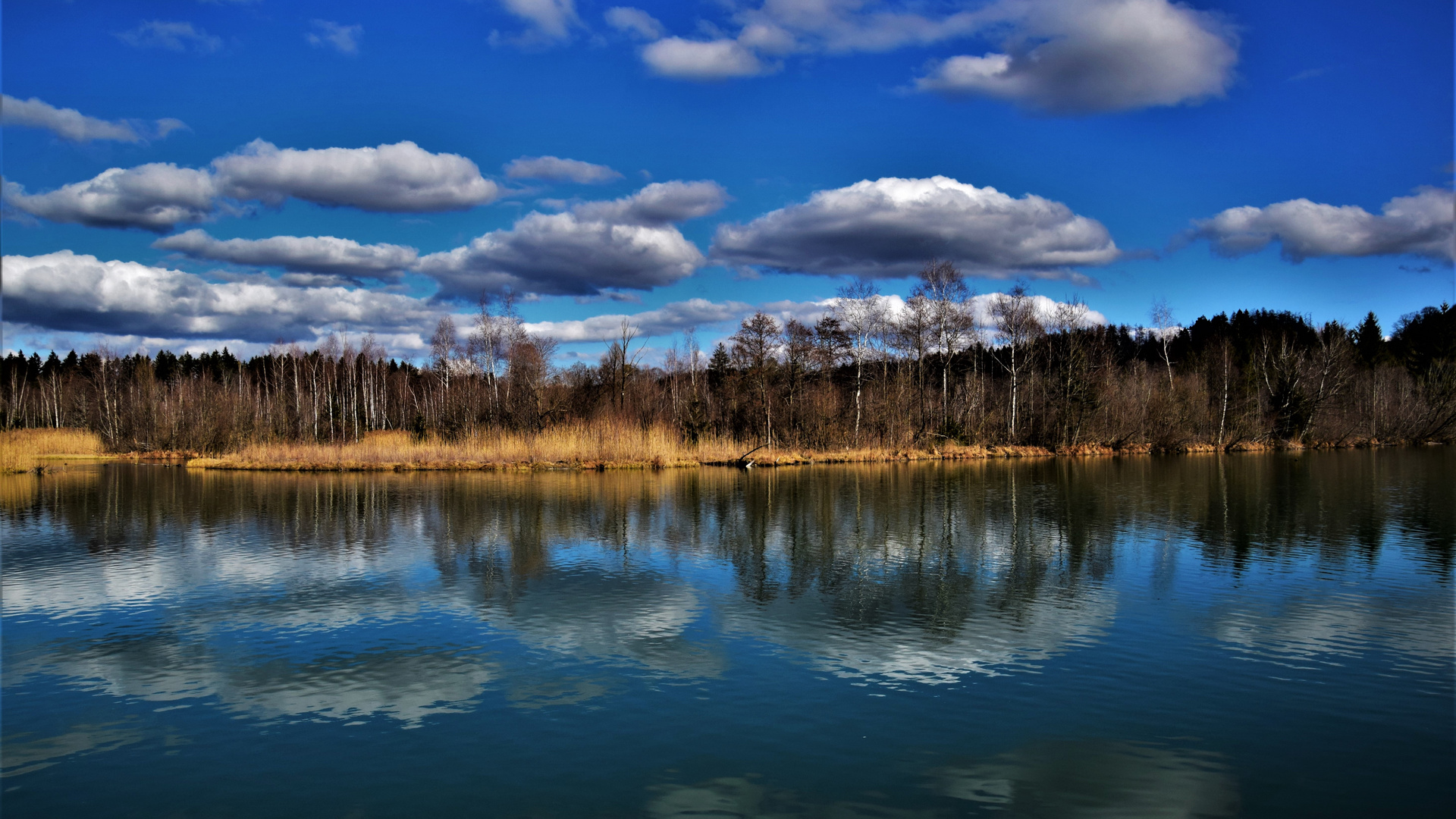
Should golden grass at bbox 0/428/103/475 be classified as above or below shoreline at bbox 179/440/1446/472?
above

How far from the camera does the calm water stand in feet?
20.3

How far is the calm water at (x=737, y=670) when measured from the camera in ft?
20.3

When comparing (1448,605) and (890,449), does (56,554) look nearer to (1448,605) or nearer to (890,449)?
(1448,605)

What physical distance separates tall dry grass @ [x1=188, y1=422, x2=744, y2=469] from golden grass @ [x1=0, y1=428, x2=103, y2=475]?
303 inches

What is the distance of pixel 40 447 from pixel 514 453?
113 feet

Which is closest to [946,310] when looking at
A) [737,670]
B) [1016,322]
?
[1016,322]

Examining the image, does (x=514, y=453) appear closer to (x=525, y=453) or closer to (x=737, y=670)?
(x=525, y=453)

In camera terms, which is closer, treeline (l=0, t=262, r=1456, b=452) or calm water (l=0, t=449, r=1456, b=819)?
calm water (l=0, t=449, r=1456, b=819)

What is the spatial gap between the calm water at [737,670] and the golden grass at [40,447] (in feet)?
80.4

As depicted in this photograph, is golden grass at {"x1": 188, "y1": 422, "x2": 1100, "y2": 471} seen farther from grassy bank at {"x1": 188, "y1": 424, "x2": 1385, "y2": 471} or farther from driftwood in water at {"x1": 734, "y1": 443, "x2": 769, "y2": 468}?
driftwood in water at {"x1": 734, "y1": 443, "x2": 769, "y2": 468}

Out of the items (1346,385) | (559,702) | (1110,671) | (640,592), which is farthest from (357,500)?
(1346,385)

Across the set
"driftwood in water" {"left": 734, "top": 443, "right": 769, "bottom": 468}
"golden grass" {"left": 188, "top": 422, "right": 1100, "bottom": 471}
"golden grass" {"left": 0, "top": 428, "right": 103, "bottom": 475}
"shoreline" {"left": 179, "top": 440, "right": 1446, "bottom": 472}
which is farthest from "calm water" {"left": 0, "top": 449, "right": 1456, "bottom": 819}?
"golden grass" {"left": 0, "top": 428, "right": 103, "bottom": 475}

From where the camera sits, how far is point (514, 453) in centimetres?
3775

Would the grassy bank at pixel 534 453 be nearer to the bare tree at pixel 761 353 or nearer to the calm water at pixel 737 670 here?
the bare tree at pixel 761 353
